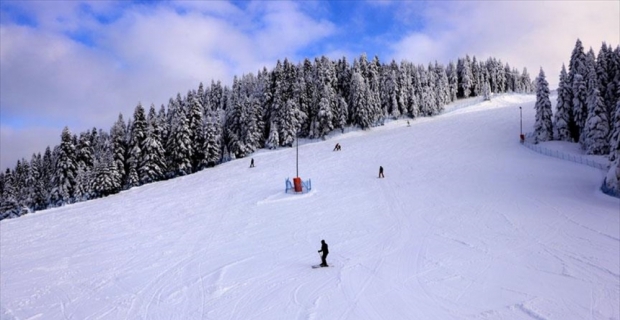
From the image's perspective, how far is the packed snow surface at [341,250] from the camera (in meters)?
10.8

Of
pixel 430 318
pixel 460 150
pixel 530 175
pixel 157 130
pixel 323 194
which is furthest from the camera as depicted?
pixel 157 130

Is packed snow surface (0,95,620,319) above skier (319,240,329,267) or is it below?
below

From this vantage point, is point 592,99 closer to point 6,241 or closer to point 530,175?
point 530,175

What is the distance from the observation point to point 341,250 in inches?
634

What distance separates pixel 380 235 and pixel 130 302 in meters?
11.2

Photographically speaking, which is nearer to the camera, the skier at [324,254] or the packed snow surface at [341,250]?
the packed snow surface at [341,250]

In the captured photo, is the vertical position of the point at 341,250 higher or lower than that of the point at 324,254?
lower

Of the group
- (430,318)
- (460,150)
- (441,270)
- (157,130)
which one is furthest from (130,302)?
(157,130)

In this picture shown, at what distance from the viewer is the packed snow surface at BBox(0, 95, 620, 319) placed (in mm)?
10844

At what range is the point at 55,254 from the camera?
19.7 meters

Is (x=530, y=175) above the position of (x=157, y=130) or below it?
below

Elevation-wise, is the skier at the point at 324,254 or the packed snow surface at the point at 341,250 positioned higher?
the skier at the point at 324,254

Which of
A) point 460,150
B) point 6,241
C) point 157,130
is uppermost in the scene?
point 157,130

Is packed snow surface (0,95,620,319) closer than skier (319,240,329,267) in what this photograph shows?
Yes
